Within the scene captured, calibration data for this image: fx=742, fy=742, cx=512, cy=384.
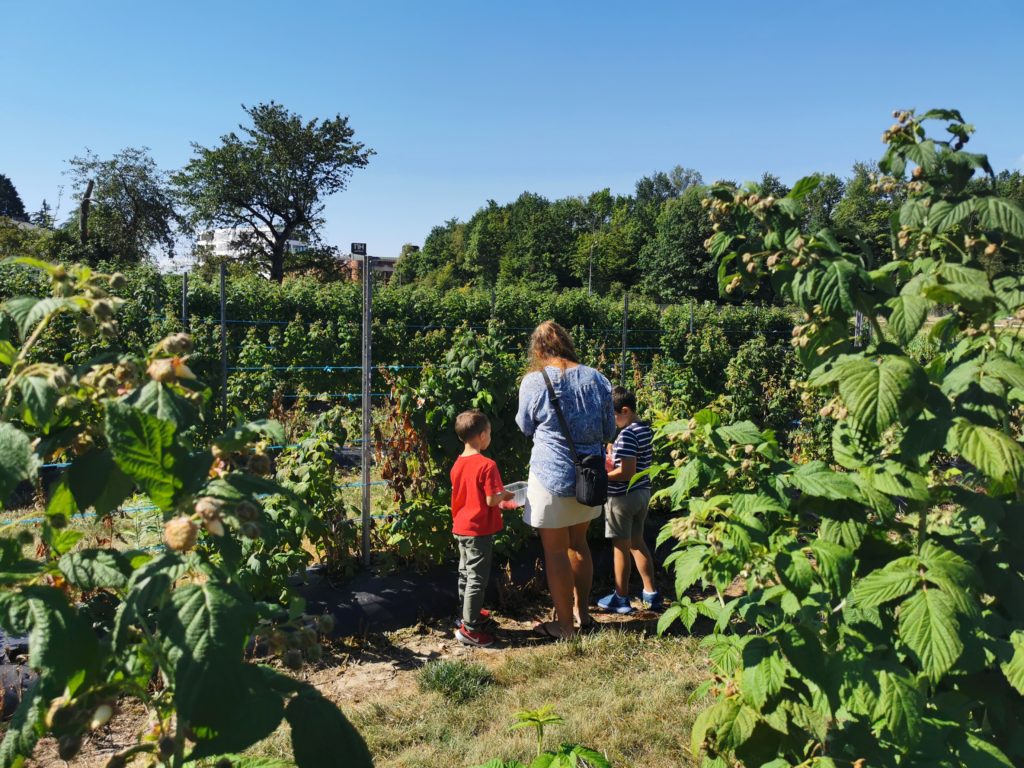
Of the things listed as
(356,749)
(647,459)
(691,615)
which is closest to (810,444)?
(647,459)

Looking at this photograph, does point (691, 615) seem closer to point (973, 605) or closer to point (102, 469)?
point (973, 605)

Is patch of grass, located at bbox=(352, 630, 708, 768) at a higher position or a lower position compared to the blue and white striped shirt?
lower

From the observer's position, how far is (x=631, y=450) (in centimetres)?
461

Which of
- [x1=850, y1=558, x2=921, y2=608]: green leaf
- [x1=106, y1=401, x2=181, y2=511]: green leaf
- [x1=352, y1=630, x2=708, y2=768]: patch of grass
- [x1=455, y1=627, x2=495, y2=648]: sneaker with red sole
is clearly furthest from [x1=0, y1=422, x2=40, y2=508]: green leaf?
[x1=455, y1=627, x2=495, y2=648]: sneaker with red sole

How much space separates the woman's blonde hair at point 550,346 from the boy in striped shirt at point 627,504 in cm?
55

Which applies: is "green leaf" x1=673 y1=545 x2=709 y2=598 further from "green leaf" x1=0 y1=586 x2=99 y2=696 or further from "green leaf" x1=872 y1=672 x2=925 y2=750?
"green leaf" x1=0 y1=586 x2=99 y2=696

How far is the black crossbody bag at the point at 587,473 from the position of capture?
408 centimetres

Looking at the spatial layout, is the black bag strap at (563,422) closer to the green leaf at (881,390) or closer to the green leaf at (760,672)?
the green leaf at (760,672)

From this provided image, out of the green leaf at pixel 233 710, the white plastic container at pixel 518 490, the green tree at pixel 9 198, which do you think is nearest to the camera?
the green leaf at pixel 233 710

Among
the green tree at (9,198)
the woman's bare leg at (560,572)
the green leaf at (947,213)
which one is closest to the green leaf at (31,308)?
the green leaf at (947,213)

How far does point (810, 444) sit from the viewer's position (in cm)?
773

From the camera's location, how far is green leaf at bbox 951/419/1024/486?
1.59m

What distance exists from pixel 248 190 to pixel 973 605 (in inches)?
1813

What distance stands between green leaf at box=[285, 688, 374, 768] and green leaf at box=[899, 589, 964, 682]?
1191 mm
